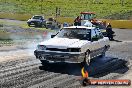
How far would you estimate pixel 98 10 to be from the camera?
60.9 m

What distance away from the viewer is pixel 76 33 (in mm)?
14242

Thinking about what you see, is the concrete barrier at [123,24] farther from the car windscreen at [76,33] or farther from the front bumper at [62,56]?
the front bumper at [62,56]

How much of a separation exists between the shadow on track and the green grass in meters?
43.4

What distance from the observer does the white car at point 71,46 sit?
1273 centimetres

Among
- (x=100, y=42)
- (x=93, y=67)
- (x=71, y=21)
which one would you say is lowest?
(x=71, y=21)

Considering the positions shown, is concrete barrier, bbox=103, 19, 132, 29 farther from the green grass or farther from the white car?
the white car

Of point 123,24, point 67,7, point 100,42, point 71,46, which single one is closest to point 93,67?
point 71,46

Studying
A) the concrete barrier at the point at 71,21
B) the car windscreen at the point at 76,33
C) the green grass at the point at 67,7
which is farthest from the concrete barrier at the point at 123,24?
the car windscreen at the point at 76,33

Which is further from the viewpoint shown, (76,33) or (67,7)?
(67,7)

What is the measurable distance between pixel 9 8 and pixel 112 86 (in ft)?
189

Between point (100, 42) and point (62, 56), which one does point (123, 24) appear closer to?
point (100, 42)

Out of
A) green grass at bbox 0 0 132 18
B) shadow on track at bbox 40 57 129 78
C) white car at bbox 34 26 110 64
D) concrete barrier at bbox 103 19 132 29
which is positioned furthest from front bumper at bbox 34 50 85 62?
A: green grass at bbox 0 0 132 18

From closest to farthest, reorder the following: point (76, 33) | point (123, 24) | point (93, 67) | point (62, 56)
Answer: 1. point (62, 56)
2. point (93, 67)
3. point (76, 33)
4. point (123, 24)

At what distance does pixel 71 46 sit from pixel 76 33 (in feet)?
5.21
